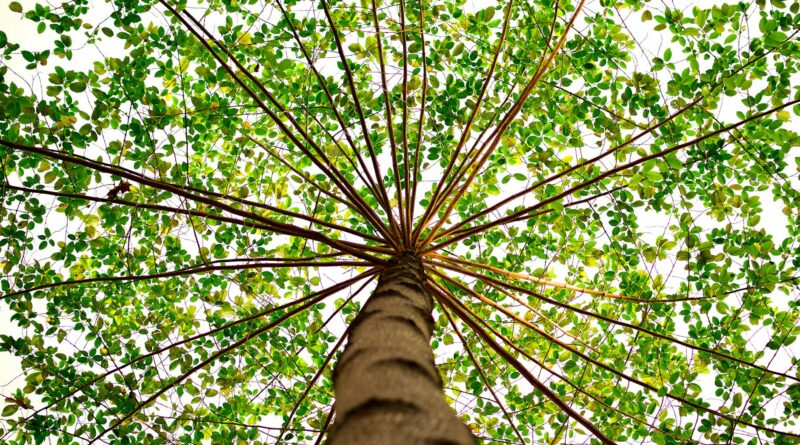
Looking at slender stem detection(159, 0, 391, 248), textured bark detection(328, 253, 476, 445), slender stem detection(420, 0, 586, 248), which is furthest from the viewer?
slender stem detection(420, 0, 586, 248)

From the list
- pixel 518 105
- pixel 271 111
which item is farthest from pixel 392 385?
pixel 518 105

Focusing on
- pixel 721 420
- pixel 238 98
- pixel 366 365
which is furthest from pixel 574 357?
pixel 238 98

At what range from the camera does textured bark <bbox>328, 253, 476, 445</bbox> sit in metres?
1.06

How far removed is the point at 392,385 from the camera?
124cm

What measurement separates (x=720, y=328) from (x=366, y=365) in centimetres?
326

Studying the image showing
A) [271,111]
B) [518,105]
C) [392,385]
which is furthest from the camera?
[518,105]

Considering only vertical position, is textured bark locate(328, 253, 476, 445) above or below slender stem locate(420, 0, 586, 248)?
below

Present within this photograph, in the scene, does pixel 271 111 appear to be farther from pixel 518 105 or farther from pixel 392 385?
pixel 392 385

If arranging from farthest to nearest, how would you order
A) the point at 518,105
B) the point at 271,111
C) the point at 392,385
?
1. the point at 518,105
2. the point at 271,111
3. the point at 392,385

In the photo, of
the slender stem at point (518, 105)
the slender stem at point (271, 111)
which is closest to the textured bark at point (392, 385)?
the slender stem at point (271, 111)

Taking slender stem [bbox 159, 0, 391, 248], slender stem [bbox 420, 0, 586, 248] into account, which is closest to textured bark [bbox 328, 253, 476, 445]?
slender stem [bbox 159, 0, 391, 248]

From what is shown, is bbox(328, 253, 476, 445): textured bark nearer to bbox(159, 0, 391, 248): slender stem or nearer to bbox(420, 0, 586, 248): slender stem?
bbox(159, 0, 391, 248): slender stem

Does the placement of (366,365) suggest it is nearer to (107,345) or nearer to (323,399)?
(323,399)

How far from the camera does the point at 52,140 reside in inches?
140
